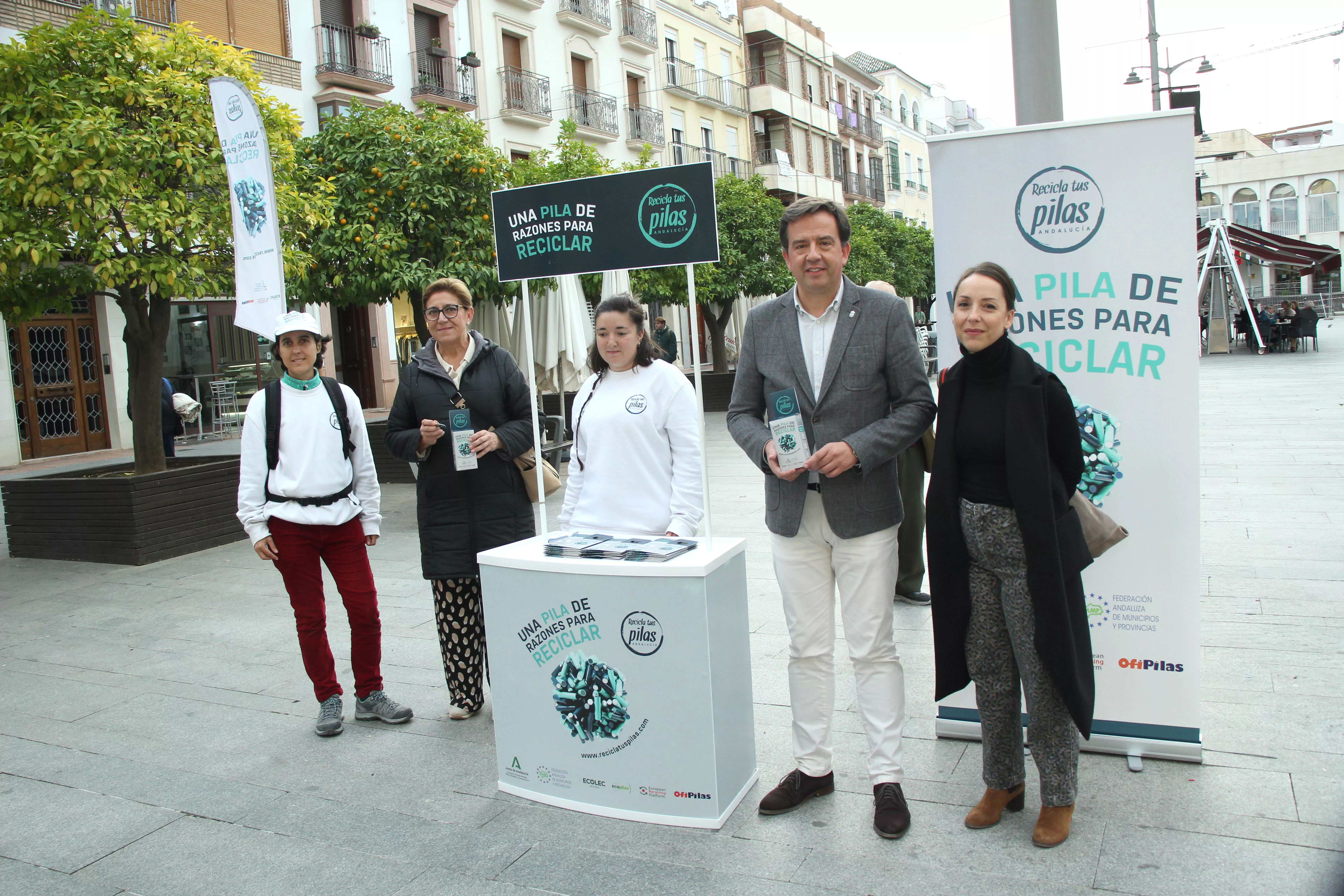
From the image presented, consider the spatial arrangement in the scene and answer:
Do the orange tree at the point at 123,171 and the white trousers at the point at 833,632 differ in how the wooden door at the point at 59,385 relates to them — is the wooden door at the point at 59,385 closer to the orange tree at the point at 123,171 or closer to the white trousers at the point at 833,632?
the orange tree at the point at 123,171

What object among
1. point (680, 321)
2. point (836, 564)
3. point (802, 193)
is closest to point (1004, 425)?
point (836, 564)

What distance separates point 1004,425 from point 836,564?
0.72 metres

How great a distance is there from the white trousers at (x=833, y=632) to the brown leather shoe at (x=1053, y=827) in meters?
0.44

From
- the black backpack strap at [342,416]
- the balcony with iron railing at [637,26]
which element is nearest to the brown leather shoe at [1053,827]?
the black backpack strap at [342,416]

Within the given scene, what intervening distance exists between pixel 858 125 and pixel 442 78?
Answer: 98.0ft

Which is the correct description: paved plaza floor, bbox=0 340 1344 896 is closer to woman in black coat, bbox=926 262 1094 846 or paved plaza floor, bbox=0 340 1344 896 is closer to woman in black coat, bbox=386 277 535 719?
woman in black coat, bbox=926 262 1094 846

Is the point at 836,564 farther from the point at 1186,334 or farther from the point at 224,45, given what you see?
the point at 224,45

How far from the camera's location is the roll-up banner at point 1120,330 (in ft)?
11.1

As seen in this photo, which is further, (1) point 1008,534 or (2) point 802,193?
(2) point 802,193

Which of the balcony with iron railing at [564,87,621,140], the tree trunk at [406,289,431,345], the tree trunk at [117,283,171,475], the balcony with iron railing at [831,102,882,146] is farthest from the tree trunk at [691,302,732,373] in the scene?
the balcony with iron railing at [831,102,882,146]

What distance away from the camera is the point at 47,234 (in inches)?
292

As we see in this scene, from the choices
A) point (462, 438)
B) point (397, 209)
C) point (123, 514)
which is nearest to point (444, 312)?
point (462, 438)

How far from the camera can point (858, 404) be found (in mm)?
3270

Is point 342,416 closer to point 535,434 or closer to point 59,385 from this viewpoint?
point 535,434
